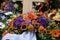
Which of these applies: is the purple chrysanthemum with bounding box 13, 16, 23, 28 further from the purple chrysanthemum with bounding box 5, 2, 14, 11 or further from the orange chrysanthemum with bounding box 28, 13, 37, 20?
the purple chrysanthemum with bounding box 5, 2, 14, 11

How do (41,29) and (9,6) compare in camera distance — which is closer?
(41,29)

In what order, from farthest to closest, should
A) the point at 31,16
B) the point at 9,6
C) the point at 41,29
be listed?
the point at 9,6, the point at 31,16, the point at 41,29

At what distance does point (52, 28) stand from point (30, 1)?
47cm

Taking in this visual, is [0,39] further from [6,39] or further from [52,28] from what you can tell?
[52,28]

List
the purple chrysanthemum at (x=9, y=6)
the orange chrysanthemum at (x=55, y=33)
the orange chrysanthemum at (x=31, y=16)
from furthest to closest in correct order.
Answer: the purple chrysanthemum at (x=9, y=6), the orange chrysanthemum at (x=31, y=16), the orange chrysanthemum at (x=55, y=33)

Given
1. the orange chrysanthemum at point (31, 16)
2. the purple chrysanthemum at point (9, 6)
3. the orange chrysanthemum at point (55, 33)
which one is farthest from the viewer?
the purple chrysanthemum at point (9, 6)

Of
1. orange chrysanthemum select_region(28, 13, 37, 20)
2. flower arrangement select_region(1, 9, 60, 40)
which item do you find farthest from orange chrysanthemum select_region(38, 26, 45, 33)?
orange chrysanthemum select_region(28, 13, 37, 20)

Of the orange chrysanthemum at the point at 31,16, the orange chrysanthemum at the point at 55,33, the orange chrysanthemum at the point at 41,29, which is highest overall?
the orange chrysanthemum at the point at 31,16

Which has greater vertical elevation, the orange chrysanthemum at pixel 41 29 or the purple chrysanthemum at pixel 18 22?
the purple chrysanthemum at pixel 18 22

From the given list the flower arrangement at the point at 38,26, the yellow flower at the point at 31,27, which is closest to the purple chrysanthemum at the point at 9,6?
the flower arrangement at the point at 38,26

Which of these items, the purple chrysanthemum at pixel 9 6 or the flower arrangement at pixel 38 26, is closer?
the flower arrangement at pixel 38 26

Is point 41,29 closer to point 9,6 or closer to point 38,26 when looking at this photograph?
point 38,26

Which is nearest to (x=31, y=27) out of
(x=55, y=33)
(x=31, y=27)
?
(x=31, y=27)

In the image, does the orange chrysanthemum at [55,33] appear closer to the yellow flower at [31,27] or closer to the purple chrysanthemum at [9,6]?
the yellow flower at [31,27]
